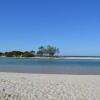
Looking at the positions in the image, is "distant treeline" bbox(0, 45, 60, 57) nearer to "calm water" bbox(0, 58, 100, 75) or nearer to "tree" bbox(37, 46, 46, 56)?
"tree" bbox(37, 46, 46, 56)

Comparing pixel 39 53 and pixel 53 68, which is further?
pixel 39 53

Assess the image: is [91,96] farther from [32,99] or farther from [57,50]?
[57,50]

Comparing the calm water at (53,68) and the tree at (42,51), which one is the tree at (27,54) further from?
the calm water at (53,68)

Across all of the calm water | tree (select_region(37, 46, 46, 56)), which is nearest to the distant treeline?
tree (select_region(37, 46, 46, 56))

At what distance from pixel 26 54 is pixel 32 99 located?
162 m

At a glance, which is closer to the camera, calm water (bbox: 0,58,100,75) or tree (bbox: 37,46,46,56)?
calm water (bbox: 0,58,100,75)

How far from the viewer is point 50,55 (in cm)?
16688

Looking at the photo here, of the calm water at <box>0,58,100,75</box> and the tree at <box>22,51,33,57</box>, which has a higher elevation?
the tree at <box>22,51,33,57</box>

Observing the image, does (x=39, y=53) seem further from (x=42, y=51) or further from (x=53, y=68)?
(x=53, y=68)

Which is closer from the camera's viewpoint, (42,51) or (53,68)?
(53,68)

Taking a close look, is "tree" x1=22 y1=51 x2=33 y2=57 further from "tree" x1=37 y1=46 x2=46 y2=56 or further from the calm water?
→ the calm water

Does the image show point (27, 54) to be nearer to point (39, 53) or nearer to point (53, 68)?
point (39, 53)

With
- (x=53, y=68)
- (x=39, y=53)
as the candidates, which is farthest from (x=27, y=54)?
(x=53, y=68)

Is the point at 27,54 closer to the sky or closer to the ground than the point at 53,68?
closer to the sky
